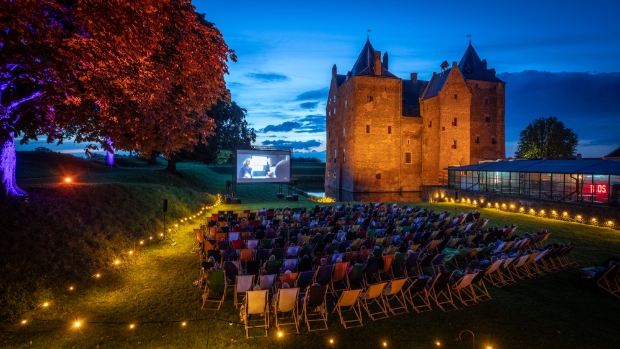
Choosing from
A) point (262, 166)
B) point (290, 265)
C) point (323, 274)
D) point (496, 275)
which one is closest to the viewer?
point (323, 274)

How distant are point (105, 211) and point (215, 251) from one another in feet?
21.1

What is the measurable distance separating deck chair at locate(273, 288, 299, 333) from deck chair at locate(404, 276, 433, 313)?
2.22 metres

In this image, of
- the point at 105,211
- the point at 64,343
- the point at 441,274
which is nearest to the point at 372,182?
the point at 105,211

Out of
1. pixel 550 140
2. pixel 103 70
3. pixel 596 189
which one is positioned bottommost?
pixel 596 189

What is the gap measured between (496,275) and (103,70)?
34.9 feet

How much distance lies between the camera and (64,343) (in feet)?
17.3

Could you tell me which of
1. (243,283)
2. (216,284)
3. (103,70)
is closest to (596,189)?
(243,283)

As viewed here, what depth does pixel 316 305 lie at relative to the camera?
19.6 ft

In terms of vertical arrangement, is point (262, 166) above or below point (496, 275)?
above

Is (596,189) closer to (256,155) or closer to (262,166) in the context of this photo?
(262,166)

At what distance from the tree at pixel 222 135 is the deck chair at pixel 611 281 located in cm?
2431

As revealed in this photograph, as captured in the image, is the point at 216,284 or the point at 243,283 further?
the point at 216,284

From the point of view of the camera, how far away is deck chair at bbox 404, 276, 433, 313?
6.38 metres

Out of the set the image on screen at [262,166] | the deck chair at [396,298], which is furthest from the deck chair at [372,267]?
the image on screen at [262,166]
